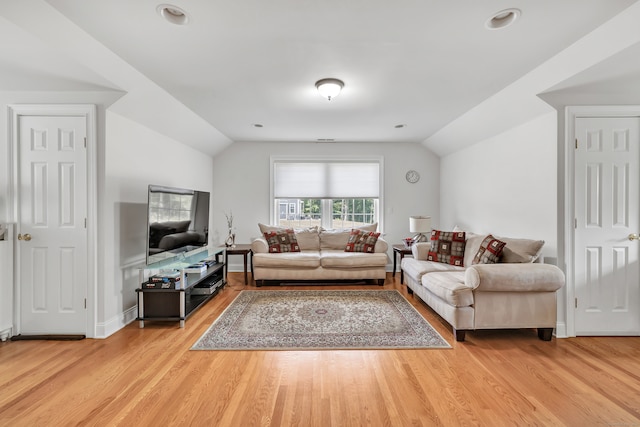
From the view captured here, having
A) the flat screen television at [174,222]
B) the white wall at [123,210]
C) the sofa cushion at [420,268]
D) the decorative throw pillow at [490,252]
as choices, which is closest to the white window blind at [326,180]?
the flat screen television at [174,222]

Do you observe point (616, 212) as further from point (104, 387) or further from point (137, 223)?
point (137, 223)

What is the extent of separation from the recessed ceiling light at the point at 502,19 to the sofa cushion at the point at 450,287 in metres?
2.03

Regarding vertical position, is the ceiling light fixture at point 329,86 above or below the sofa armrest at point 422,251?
above

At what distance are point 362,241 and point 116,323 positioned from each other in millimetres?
3372

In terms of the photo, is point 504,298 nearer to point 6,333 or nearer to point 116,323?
point 116,323

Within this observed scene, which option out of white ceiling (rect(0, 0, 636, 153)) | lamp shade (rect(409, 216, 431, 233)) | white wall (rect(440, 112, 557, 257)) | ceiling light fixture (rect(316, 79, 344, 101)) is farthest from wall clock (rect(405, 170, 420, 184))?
ceiling light fixture (rect(316, 79, 344, 101))

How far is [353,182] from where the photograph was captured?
565 centimetres

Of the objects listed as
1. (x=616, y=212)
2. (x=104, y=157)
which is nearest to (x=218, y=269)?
(x=104, y=157)

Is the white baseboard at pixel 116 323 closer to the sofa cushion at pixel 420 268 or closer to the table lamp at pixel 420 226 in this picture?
the sofa cushion at pixel 420 268

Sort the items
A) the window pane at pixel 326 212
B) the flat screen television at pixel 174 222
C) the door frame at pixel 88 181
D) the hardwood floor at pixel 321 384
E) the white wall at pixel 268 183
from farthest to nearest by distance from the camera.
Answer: the window pane at pixel 326 212, the white wall at pixel 268 183, the flat screen television at pixel 174 222, the door frame at pixel 88 181, the hardwood floor at pixel 321 384

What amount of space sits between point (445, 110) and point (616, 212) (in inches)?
77.2

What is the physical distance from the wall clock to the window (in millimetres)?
548

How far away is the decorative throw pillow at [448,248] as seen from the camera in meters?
3.86

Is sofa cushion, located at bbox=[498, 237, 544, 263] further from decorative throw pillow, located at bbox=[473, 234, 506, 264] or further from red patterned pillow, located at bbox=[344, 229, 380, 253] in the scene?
red patterned pillow, located at bbox=[344, 229, 380, 253]
